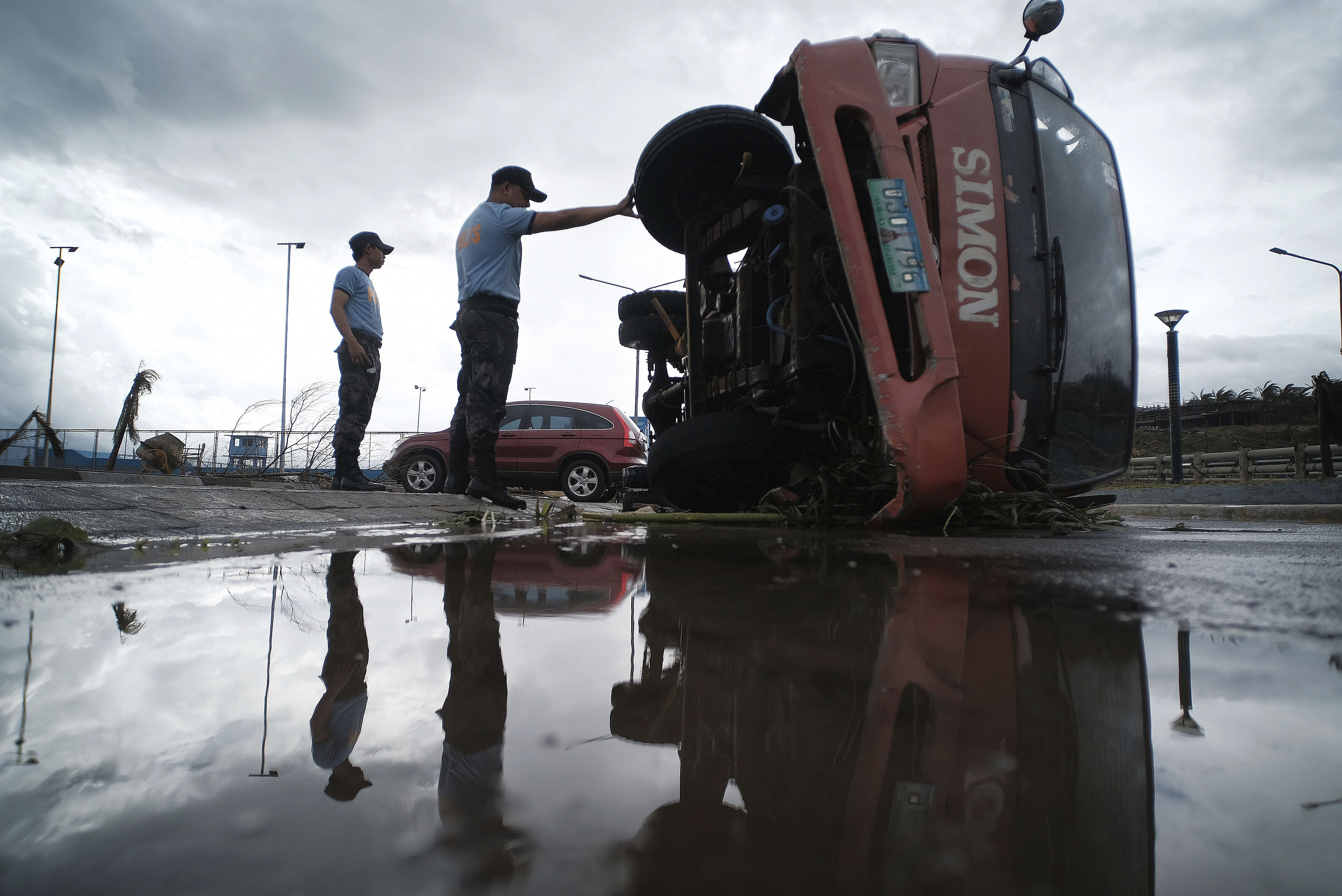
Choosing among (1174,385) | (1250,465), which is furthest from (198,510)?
(1250,465)

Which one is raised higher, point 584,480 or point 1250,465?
point 1250,465

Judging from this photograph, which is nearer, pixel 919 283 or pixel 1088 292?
pixel 919 283

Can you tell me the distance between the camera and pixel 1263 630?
30.8 inches

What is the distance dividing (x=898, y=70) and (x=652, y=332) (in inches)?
96.5

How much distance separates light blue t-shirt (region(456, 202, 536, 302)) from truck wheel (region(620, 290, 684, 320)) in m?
1.27

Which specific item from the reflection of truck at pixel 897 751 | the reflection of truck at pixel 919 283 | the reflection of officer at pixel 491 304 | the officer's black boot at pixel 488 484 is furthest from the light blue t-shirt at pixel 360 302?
the reflection of truck at pixel 897 751

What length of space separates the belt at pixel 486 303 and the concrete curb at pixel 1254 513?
4087mm

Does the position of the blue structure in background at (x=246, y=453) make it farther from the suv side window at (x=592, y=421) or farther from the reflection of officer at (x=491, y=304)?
the reflection of officer at (x=491, y=304)

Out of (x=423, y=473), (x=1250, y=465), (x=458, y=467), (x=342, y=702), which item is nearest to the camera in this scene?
(x=342, y=702)

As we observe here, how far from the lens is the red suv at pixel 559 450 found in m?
9.04

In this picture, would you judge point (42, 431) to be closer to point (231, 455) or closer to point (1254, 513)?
point (231, 455)

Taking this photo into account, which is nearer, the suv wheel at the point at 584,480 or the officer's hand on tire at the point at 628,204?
the officer's hand on tire at the point at 628,204

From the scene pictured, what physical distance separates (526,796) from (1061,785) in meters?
0.32

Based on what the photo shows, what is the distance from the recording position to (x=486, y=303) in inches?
151
